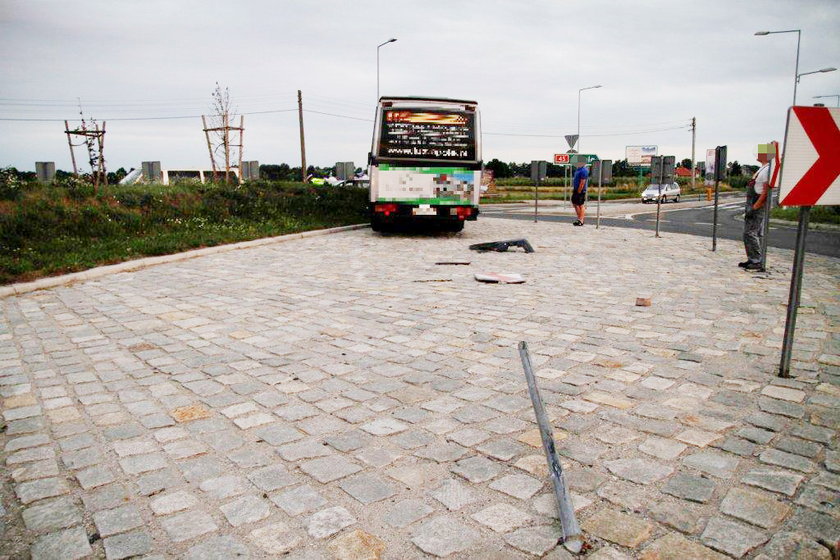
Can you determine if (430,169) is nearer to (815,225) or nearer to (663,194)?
(815,225)

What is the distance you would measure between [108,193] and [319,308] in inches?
365

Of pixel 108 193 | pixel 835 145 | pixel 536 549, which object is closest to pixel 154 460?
pixel 536 549

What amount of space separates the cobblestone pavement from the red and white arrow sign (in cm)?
136

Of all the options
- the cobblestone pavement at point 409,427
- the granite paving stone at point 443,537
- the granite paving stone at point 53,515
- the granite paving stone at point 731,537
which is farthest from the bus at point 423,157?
the granite paving stone at point 731,537

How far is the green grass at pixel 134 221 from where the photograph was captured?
380 inches

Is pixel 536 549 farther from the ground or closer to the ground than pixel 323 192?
closer to the ground

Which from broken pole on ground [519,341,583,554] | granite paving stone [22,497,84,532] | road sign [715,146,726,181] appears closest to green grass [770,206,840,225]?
road sign [715,146,726,181]

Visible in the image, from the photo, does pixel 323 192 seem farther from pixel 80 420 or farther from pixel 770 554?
pixel 770 554

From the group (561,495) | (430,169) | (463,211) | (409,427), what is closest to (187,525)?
(409,427)

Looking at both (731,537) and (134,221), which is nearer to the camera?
(731,537)

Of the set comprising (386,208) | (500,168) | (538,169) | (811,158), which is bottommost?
Result: (386,208)

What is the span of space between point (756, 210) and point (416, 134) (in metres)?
7.60

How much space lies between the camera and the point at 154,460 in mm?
3086

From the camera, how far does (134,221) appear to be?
40.8 ft
